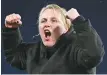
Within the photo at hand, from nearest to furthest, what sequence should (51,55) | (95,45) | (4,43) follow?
(95,45) < (51,55) < (4,43)

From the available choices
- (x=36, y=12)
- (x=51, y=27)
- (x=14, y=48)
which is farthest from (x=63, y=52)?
(x=36, y=12)

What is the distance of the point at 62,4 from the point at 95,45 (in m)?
0.73

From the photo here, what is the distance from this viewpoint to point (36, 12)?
4.91 ft

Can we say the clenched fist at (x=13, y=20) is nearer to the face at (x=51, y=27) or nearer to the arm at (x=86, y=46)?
the face at (x=51, y=27)

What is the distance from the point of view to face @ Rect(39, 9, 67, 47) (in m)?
0.92

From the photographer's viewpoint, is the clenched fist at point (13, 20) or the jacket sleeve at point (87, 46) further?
the clenched fist at point (13, 20)

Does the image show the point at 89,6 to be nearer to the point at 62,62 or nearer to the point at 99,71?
the point at 99,71

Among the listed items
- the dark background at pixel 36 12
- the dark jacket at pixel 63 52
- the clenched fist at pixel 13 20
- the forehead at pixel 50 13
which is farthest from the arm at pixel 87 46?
the dark background at pixel 36 12

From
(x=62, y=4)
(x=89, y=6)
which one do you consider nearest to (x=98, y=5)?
(x=89, y=6)

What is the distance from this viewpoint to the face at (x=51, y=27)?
918 millimetres

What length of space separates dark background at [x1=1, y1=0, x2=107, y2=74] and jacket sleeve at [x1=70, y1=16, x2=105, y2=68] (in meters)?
0.66

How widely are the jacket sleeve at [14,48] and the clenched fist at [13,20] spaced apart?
0.02 metres

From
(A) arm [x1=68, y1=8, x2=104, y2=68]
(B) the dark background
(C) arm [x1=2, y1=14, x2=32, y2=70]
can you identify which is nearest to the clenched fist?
(C) arm [x1=2, y1=14, x2=32, y2=70]

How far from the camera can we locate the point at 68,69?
0.85 m
